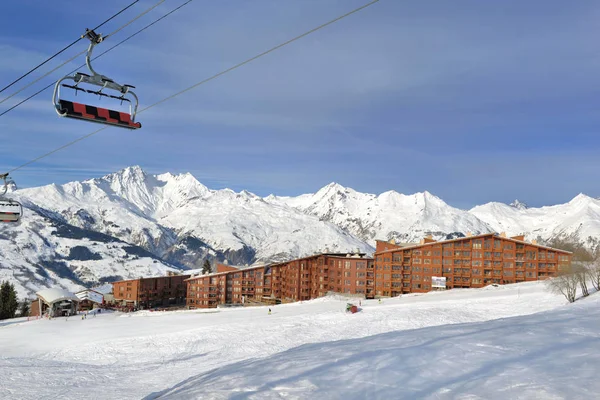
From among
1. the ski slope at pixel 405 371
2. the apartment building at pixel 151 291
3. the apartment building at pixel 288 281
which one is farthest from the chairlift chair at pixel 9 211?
the apartment building at pixel 151 291

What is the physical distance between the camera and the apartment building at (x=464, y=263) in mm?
91688

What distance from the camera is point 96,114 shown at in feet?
51.0

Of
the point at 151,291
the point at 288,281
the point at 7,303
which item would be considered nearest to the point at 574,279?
the point at 288,281

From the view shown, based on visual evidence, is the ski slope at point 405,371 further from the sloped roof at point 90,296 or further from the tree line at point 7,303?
the sloped roof at point 90,296

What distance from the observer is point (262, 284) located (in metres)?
124

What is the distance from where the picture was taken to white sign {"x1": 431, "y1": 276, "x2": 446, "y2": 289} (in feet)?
310

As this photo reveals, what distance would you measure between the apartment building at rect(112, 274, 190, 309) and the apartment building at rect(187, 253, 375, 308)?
20.2 metres

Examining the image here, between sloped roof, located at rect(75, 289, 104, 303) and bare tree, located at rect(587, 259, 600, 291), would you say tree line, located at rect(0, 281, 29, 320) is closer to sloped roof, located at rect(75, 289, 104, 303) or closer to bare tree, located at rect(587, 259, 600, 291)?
sloped roof, located at rect(75, 289, 104, 303)

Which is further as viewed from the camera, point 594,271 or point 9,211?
point 594,271

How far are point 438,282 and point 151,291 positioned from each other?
8888 centimetres

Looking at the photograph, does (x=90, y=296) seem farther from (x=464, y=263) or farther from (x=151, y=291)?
(x=464, y=263)

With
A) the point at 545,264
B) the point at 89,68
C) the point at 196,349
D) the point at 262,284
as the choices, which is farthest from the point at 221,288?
the point at 89,68

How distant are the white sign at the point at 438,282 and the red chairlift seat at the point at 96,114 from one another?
87679mm

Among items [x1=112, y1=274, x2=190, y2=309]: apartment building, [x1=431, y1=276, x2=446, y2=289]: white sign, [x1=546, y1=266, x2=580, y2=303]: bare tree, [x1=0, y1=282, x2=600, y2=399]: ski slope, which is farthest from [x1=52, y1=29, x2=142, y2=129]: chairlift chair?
[x1=112, y1=274, x2=190, y2=309]: apartment building
